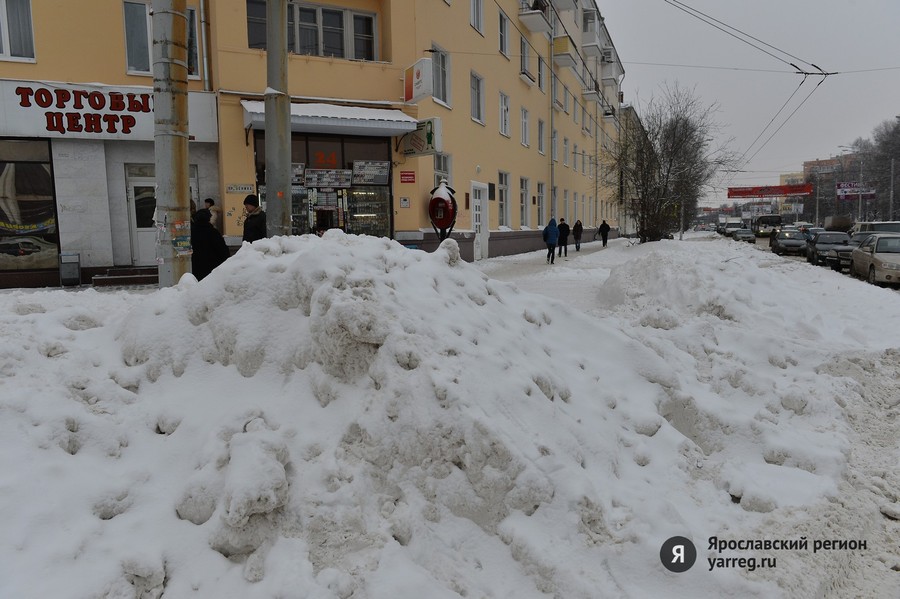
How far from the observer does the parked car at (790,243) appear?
29.7 m

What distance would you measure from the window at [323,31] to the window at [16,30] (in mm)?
4759

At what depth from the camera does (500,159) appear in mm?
22094

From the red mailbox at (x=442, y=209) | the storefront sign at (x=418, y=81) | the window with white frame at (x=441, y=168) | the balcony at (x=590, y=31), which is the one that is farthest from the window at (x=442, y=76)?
the balcony at (x=590, y=31)

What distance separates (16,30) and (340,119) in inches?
292

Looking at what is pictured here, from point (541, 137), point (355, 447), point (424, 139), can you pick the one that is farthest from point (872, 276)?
point (355, 447)

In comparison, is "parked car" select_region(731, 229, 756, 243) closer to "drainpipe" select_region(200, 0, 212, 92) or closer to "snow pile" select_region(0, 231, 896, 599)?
"drainpipe" select_region(200, 0, 212, 92)

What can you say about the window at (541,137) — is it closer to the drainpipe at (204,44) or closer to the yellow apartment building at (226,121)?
the yellow apartment building at (226,121)

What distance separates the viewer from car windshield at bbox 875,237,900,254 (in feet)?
55.4

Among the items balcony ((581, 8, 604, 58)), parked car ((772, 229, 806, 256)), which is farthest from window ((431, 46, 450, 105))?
balcony ((581, 8, 604, 58))

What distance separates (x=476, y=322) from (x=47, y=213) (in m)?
13.4

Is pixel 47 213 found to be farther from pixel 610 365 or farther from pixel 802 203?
pixel 802 203

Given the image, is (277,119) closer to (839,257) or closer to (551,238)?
(551,238)

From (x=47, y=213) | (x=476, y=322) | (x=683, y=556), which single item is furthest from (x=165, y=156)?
(x=47, y=213)

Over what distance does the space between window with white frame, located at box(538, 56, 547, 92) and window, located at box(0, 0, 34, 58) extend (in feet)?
67.2
